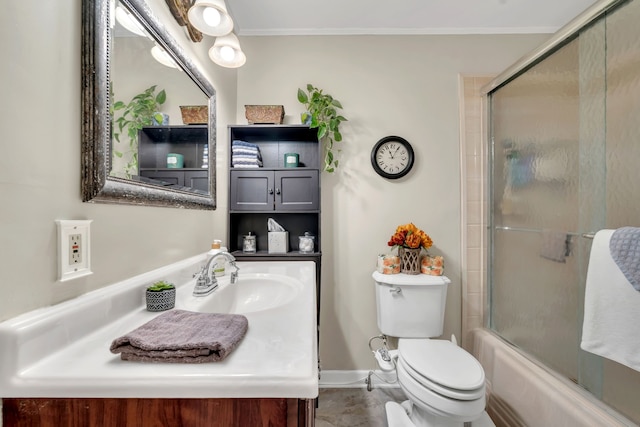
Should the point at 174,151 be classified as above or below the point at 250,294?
above

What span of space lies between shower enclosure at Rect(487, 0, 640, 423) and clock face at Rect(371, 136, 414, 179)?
56 centimetres

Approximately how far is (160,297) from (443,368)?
116 centimetres

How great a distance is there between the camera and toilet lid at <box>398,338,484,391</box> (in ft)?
3.54

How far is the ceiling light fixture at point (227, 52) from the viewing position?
1315 millimetres

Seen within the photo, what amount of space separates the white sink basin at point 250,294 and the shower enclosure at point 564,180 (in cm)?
126

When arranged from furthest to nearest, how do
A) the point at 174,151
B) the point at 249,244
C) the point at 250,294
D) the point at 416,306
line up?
the point at 249,244
the point at 416,306
the point at 250,294
the point at 174,151

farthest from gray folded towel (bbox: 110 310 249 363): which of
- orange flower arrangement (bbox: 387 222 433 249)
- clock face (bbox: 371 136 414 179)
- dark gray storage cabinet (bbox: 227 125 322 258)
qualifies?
clock face (bbox: 371 136 414 179)

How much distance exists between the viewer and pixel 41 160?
55 cm

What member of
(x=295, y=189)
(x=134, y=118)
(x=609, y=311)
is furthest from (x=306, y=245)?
(x=609, y=311)

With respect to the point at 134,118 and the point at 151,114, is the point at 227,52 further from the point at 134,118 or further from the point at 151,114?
the point at 134,118

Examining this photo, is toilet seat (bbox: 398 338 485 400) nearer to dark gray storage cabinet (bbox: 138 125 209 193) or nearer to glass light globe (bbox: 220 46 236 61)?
dark gray storage cabinet (bbox: 138 125 209 193)

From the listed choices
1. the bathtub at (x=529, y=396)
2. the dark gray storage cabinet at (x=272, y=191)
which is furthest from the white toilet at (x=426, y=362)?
the dark gray storage cabinet at (x=272, y=191)

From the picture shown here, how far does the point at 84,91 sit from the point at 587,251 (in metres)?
1.84

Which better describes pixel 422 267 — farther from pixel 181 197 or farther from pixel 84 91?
pixel 84 91
